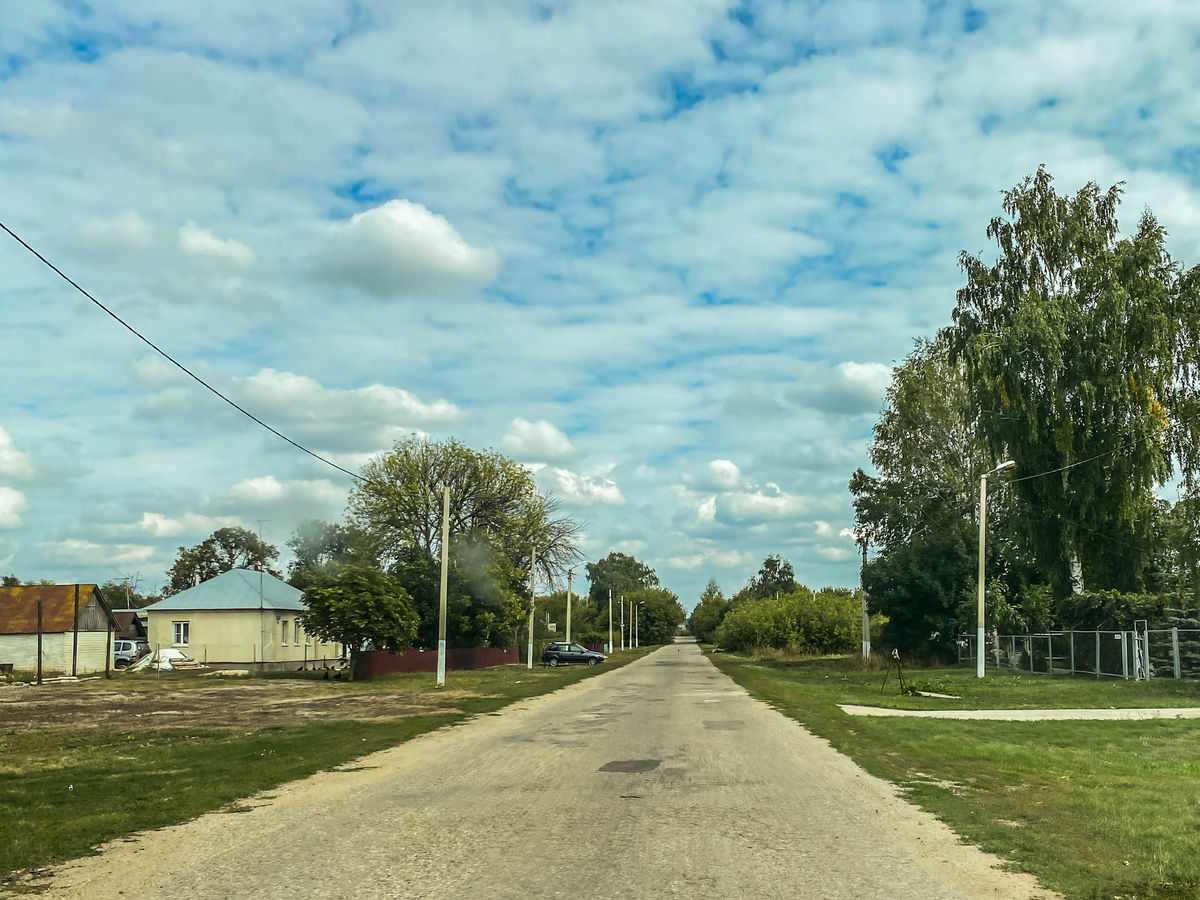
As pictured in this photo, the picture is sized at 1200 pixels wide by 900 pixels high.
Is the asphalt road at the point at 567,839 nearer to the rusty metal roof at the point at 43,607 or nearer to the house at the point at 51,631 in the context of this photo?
the house at the point at 51,631

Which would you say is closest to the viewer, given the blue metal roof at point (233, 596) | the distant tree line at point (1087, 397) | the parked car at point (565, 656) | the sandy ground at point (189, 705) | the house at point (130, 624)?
the sandy ground at point (189, 705)

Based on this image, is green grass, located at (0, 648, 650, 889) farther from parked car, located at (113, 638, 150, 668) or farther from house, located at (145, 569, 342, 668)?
parked car, located at (113, 638, 150, 668)

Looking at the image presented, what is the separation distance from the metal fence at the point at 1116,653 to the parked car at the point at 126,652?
4438 centimetres

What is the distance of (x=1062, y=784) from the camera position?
1121cm

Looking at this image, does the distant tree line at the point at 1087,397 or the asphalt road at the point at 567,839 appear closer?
the asphalt road at the point at 567,839

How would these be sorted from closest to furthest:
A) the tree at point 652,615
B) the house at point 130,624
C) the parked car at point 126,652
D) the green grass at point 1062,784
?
the green grass at point 1062,784, the parked car at point 126,652, the house at point 130,624, the tree at point 652,615

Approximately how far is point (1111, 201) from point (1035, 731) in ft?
89.6

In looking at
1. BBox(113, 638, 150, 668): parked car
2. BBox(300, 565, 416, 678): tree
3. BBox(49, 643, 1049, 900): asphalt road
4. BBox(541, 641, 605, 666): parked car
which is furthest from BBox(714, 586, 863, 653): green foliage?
BBox(49, 643, 1049, 900): asphalt road

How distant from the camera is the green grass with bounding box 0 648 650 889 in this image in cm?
850

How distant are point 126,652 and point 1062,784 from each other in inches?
2254

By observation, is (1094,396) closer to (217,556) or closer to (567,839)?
(567,839)

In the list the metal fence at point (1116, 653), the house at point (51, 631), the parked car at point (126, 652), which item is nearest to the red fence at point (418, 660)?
the house at point (51, 631)

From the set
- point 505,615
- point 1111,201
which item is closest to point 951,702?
point 1111,201

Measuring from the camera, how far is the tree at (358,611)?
112 feet
